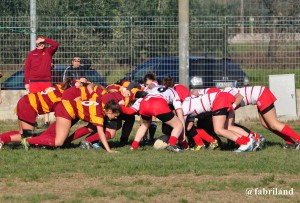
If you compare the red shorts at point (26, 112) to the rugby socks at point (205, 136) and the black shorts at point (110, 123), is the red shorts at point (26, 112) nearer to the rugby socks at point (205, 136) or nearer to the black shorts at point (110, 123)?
the black shorts at point (110, 123)

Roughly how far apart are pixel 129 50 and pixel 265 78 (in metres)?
3.73

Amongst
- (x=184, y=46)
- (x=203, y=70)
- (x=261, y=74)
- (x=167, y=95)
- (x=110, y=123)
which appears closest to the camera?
(x=167, y=95)

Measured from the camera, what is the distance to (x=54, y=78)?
2175 centimetres

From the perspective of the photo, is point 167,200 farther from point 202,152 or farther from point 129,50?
point 129,50

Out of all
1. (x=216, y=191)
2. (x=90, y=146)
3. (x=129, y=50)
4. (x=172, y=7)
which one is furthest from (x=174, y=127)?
(x=172, y=7)

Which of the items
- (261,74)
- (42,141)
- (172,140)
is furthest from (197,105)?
(261,74)

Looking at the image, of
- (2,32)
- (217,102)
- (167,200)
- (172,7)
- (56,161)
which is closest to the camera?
(167,200)

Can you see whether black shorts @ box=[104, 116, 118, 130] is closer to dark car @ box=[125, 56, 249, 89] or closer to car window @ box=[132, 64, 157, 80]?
car window @ box=[132, 64, 157, 80]

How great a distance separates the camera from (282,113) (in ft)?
73.0

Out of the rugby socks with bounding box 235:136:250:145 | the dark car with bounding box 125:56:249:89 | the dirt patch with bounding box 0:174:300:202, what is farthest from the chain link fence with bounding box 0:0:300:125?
the dirt patch with bounding box 0:174:300:202

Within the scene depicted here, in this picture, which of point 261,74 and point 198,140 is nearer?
point 198,140

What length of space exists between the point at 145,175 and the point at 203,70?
10222mm

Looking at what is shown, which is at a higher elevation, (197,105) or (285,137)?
(197,105)

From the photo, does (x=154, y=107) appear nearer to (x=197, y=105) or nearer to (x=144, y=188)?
(x=197, y=105)
